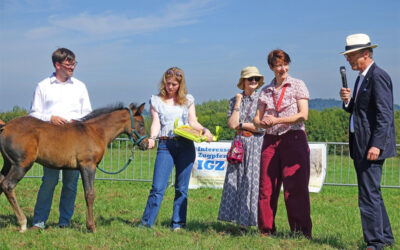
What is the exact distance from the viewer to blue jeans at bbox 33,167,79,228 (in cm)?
704

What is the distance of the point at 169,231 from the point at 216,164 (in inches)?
230

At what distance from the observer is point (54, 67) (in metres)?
6.93

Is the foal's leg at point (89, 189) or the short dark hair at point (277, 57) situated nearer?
the short dark hair at point (277, 57)

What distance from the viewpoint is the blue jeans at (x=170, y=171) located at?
6.94 meters

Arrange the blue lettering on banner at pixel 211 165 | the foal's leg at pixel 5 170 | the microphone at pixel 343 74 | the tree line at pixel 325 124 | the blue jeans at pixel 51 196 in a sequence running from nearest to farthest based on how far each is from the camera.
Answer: the microphone at pixel 343 74 → the foal's leg at pixel 5 170 → the blue jeans at pixel 51 196 → the blue lettering on banner at pixel 211 165 → the tree line at pixel 325 124

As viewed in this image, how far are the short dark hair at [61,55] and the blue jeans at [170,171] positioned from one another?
5.71ft

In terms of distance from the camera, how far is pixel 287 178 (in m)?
6.34

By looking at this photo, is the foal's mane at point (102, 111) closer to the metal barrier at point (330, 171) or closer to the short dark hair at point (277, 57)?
the short dark hair at point (277, 57)

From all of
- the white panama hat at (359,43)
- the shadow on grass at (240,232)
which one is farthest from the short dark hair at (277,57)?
the shadow on grass at (240,232)

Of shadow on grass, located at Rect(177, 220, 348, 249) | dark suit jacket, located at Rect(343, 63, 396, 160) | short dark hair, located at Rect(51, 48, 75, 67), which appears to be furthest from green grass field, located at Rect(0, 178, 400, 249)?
short dark hair, located at Rect(51, 48, 75, 67)

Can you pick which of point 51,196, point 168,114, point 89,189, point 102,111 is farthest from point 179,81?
point 51,196

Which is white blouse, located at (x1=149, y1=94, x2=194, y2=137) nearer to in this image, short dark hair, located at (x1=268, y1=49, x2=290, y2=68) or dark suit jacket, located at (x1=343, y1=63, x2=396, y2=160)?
short dark hair, located at (x1=268, y1=49, x2=290, y2=68)

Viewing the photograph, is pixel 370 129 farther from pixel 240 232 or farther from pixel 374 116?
pixel 240 232

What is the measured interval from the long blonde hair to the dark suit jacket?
2401mm
